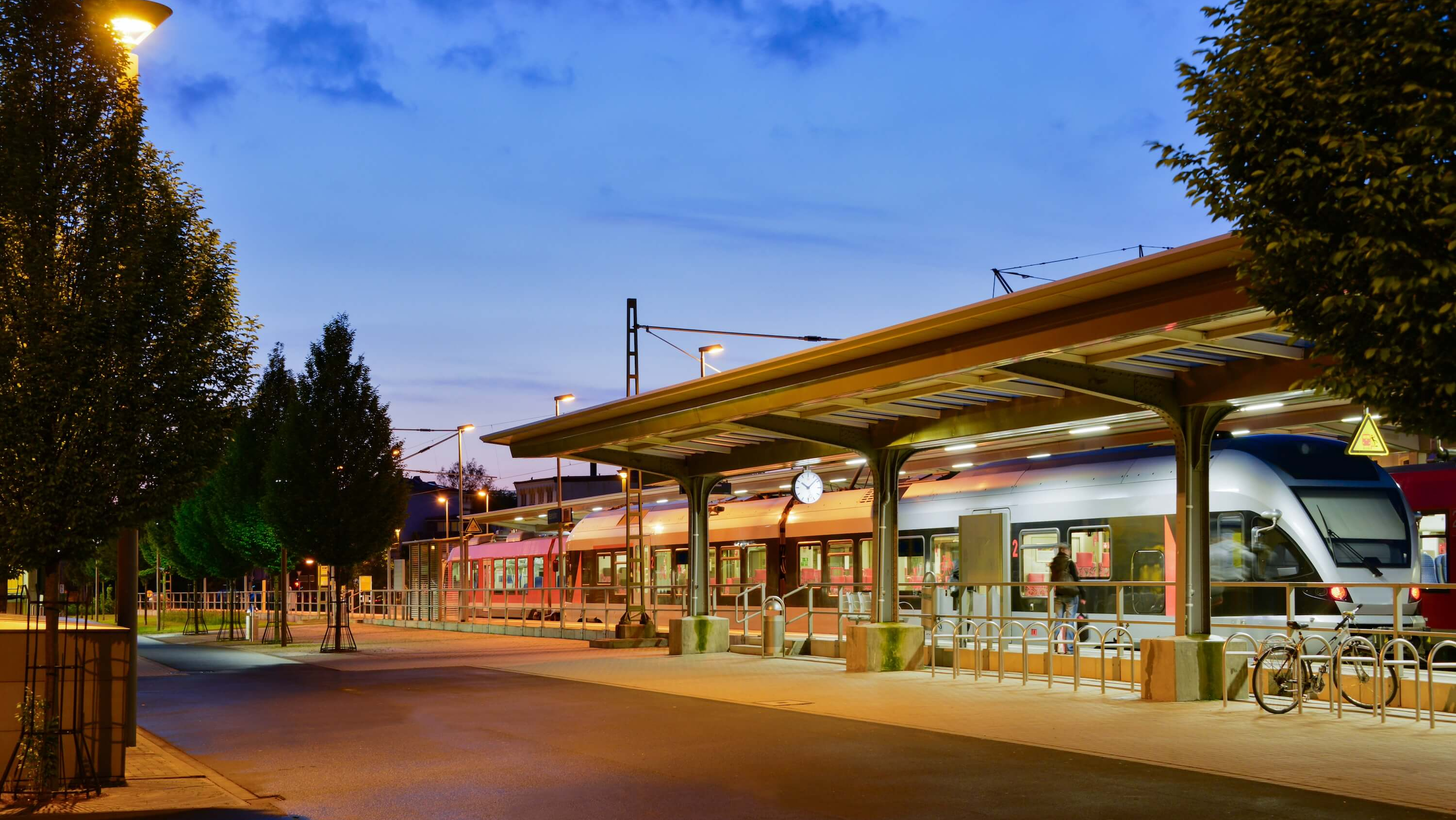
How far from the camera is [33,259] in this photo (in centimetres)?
906

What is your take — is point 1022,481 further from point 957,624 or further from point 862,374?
point 862,374

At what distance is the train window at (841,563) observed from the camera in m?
25.6

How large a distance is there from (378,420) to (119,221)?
2153 cm

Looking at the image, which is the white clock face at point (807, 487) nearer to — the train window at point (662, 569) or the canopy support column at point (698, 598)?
the canopy support column at point (698, 598)

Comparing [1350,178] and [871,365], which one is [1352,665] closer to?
[871,365]

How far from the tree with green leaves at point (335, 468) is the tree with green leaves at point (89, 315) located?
20.3m

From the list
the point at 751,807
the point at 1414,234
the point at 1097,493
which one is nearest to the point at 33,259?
the point at 751,807

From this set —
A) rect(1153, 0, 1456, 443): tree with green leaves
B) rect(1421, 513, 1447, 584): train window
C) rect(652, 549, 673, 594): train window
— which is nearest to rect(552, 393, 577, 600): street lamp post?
rect(652, 549, 673, 594): train window

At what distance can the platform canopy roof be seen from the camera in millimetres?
11766

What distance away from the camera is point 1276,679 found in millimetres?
13961

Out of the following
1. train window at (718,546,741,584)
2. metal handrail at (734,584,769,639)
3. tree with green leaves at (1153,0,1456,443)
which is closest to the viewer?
tree with green leaves at (1153,0,1456,443)

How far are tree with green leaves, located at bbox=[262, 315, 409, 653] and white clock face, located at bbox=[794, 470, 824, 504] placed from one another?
443 inches

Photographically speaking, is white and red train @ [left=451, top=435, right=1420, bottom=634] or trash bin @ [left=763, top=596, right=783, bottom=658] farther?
trash bin @ [left=763, top=596, right=783, bottom=658]

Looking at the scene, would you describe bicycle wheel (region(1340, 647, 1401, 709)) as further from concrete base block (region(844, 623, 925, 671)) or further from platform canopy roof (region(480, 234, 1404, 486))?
concrete base block (region(844, 623, 925, 671))
